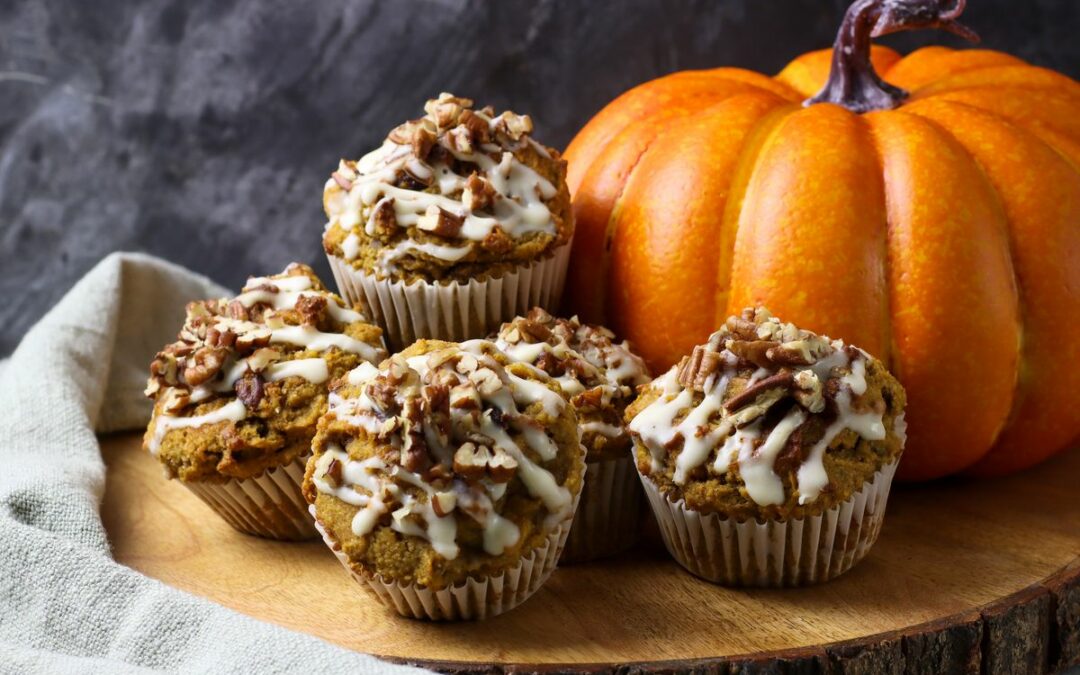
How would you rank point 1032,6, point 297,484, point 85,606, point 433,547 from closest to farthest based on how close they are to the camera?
point 433,547
point 85,606
point 297,484
point 1032,6

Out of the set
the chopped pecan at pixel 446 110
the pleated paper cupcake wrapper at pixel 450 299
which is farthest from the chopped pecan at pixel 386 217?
the chopped pecan at pixel 446 110

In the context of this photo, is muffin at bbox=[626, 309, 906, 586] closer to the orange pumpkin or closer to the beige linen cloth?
the orange pumpkin

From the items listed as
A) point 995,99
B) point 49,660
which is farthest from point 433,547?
point 995,99

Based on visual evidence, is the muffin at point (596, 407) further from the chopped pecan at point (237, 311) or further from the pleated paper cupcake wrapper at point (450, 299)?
the chopped pecan at point (237, 311)

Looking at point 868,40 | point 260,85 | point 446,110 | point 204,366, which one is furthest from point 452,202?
point 260,85

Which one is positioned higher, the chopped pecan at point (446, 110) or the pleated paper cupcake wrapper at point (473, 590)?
the chopped pecan at point (446, 110)

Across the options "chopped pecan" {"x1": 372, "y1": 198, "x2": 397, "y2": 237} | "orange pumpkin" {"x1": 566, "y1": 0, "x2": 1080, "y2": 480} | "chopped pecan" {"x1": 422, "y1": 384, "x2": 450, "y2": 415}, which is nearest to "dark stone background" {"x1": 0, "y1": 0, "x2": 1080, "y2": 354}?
"orange pumpkin" {"x1": 566, "y1": 0, "x2": 1080, "y2": 480}

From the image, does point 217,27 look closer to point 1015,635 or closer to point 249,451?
→ point 249,451
